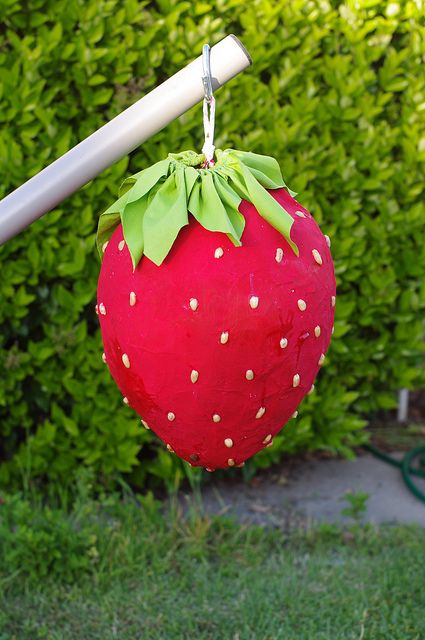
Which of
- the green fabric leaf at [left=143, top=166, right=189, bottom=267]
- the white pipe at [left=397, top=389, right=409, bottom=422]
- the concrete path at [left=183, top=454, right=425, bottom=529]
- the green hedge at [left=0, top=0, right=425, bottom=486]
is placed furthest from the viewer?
the white pipe at [left=397, top=389, right=409, bottom=422]

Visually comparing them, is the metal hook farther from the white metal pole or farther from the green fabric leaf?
the green fabric leaf

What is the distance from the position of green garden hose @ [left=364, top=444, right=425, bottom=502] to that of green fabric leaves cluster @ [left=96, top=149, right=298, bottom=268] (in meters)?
2.37

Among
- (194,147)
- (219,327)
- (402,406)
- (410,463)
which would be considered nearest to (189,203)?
(219,327)

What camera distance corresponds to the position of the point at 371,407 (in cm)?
348

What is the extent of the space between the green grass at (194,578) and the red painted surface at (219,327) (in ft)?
4.19

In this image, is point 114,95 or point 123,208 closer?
point 123,208

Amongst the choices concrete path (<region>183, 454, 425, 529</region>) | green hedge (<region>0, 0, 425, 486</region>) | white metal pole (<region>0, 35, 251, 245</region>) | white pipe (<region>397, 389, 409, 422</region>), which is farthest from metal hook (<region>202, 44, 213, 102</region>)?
white pipe (<region>397, 389, 409, 422</region>)

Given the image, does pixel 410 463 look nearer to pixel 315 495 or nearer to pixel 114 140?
pixel 315 495

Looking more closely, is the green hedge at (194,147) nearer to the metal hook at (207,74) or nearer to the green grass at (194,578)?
the green grass at (194,578)

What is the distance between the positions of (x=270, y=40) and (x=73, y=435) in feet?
5.10

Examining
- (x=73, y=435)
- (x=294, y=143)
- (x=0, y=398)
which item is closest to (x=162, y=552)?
(x=73, y=435)

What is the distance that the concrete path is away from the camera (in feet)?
10.4

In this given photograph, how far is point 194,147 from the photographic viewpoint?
2930mm

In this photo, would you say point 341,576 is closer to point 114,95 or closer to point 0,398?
point 0,398
